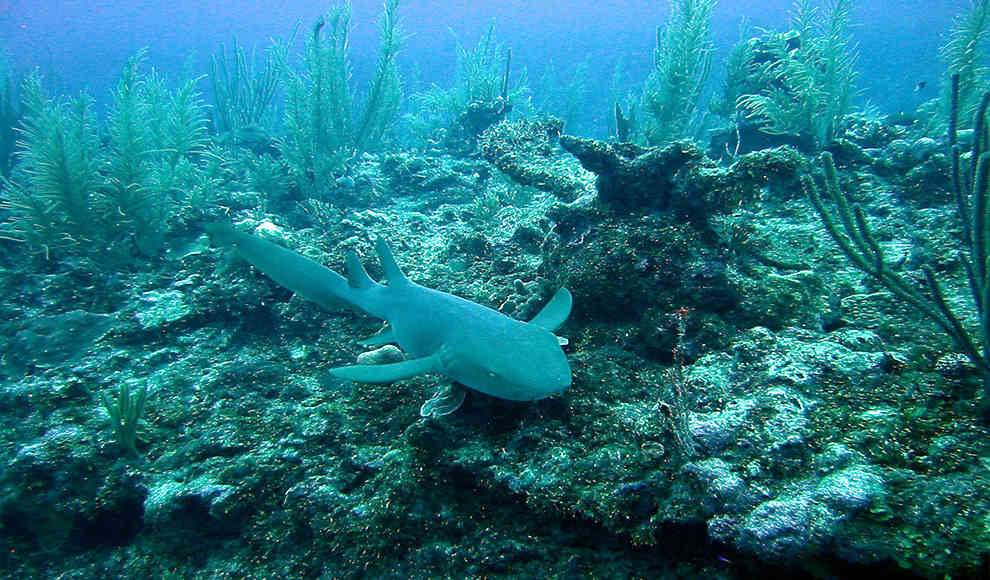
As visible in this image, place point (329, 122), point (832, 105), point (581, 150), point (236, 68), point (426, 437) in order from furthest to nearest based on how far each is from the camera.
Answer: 1. point (236, 68)
2. point (329, 122)
3. point (832, 105)
4. point (581, 150)
5. point (426, 437)

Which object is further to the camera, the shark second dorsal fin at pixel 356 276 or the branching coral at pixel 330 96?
the branching coral at pixel 330 96

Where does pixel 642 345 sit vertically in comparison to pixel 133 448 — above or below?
above

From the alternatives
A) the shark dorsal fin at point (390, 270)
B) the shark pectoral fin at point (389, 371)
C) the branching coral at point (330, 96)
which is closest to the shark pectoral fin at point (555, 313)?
the shark pectoral fin at point (389, 371)

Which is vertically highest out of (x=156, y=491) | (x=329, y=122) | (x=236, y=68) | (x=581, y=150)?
(x=236, y=68)

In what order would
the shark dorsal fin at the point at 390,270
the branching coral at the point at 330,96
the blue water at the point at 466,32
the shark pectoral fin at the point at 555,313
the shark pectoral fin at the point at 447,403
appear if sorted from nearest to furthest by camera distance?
the shark pectoral fin at the point at 447,403 → the shark pectoral fin at the point at 555,313 → the shark dorsal fin at the point at 390,270 → the branching coral at the point at 330,96 → the blue water at the point at 466,32

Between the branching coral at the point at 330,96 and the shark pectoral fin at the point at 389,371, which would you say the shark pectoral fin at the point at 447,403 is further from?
the branching coral at the point at 330,96

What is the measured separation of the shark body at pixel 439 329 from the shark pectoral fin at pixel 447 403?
8.6 inches

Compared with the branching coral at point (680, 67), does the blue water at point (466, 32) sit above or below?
above

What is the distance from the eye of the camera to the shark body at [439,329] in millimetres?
1989

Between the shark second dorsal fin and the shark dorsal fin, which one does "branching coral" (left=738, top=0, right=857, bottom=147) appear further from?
the shark second dorsal fin

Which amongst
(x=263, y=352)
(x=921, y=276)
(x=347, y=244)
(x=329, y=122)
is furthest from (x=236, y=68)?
(x=921, y=276)

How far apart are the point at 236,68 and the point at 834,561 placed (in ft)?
54.7

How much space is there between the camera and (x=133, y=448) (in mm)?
2881

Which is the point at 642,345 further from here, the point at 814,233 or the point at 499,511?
the point at 814,233
